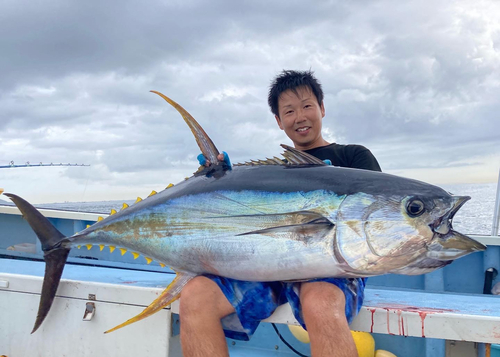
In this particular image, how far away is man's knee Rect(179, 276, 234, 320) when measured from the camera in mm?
1412

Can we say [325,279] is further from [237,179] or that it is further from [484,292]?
[484,292]

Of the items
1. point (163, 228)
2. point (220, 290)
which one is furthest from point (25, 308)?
point (220, 290)

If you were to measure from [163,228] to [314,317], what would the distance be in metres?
0.72

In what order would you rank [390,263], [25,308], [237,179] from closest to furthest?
[390,263], [237,179], [25,308]

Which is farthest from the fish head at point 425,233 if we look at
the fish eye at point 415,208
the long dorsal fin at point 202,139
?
the long dorsal fin at point 202,139

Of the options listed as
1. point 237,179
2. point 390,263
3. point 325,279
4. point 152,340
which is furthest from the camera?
point 152,340

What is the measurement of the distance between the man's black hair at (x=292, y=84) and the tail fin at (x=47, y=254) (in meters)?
1.50

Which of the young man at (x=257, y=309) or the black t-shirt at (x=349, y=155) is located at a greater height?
the black t-shirt at (x=349, y=155)

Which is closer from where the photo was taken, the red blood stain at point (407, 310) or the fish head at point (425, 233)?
the fish head at point (425, 233)

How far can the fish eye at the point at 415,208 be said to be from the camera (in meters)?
1.23

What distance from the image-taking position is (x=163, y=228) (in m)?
1.60

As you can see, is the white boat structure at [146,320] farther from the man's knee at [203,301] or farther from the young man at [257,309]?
the man's knee at [203,301]

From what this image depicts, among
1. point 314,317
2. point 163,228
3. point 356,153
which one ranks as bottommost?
point 314,317

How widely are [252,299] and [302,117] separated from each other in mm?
1200
